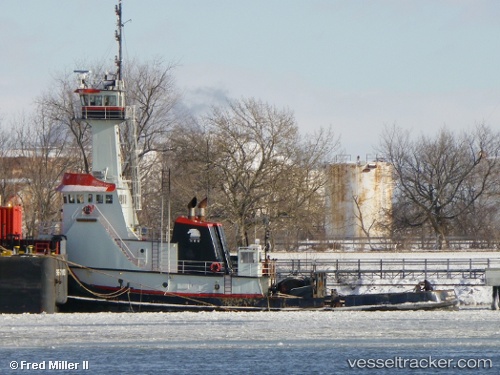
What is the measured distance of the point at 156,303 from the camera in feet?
119

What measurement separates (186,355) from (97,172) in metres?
12.5

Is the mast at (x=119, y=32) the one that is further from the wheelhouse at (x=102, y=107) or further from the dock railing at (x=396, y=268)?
the dock railing at (x=396, y=268)

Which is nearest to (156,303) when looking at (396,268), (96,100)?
(96,100)

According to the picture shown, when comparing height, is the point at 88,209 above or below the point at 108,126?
below

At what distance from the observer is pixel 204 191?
5641 centimetres

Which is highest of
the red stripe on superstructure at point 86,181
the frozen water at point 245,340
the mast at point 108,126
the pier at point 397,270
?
the mast at point 108,126

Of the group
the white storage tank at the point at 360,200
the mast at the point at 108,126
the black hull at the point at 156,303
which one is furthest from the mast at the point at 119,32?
the white storage tank at the point at 360,200

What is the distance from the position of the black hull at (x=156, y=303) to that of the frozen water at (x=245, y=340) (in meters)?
0.72

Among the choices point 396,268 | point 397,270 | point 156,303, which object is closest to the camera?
point 156,303

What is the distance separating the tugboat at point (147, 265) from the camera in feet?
119

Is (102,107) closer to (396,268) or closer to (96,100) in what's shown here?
(96,100)

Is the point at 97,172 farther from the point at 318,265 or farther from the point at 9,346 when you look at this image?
the point at 318,265

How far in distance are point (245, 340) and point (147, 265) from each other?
28.1 feet

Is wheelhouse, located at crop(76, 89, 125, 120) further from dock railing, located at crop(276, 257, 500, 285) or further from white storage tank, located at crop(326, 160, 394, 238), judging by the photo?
white storage tank, located at crop(326, 160, 394, 238)
